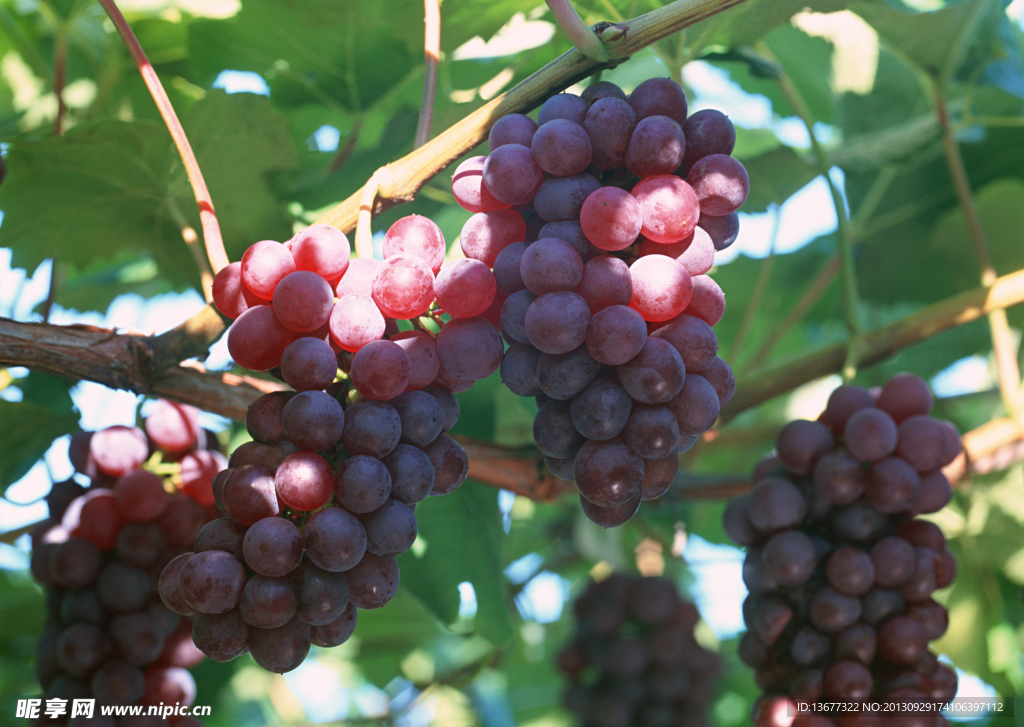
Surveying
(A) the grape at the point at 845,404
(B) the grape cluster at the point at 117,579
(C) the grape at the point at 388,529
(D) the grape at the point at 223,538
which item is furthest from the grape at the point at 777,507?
(B) the grape cluster at the point at 117,579

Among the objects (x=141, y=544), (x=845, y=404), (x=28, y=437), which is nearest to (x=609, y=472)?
(x=845, y=404)

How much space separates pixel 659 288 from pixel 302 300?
28 cm

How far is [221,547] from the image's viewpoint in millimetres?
570

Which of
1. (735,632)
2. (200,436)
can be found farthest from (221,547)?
(735,632)

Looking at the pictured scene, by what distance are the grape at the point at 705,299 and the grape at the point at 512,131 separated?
0.19m

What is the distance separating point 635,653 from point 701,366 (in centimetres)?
107

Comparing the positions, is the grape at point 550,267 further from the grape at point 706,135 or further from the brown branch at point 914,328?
the brown branch at point 914,328

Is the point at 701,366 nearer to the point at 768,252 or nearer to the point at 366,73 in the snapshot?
the point at 366,73

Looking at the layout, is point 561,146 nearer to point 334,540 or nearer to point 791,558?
point 334,540

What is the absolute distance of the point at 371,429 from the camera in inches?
22.7

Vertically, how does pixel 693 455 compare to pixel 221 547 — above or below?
below

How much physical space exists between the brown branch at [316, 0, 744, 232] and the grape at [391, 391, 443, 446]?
7.5 inches

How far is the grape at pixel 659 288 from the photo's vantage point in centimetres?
61

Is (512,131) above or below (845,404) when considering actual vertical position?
above
